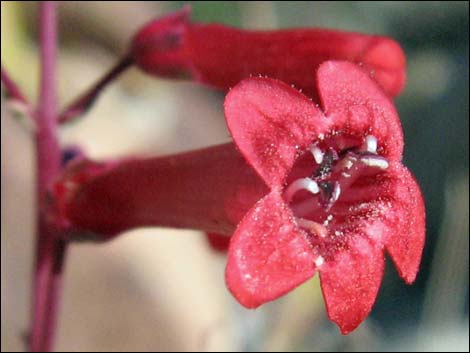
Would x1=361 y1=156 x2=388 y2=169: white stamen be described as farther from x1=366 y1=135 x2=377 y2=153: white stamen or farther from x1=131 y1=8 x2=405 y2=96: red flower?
x1=131 y1=8 x2=405 y2=96: red flower

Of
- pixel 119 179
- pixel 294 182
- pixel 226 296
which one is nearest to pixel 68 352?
pixel 226 296

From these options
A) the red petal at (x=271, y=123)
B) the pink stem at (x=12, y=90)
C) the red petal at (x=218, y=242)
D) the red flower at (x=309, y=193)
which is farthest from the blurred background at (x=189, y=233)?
the red petal at (x=271, y=123)

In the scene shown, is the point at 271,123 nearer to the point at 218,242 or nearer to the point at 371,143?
the point at 371,143

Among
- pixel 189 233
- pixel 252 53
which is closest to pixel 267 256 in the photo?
pixel 252 53

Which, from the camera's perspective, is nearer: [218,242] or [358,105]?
[358,105]

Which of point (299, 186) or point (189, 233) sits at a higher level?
point (299, 186)
